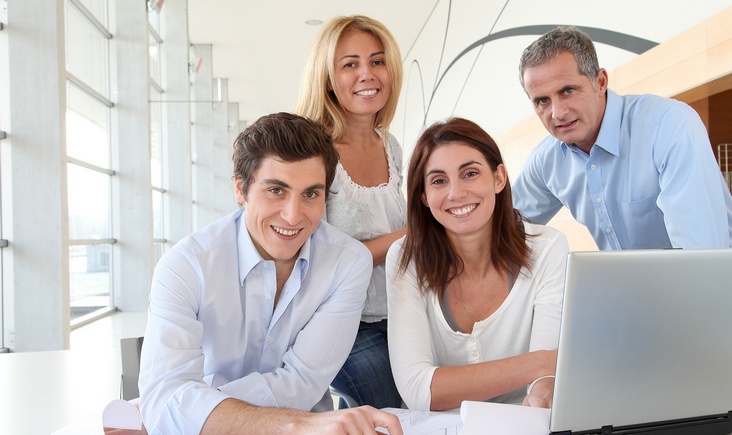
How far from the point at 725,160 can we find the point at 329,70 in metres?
2.25

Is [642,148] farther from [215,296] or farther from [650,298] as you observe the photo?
[215,296]

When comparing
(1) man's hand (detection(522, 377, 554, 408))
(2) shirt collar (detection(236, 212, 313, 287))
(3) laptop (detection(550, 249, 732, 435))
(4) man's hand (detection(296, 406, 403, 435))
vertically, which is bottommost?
(1) man's hand (detection(522, 377, 554, 408))

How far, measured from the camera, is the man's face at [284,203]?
4.92 feet

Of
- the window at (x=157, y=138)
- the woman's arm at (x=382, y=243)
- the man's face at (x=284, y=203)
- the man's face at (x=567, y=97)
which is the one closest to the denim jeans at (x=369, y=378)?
the woman's arm at (x=382, y=243)

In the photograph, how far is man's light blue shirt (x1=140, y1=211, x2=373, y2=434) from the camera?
1.34 meters

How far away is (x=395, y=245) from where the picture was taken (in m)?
1.68

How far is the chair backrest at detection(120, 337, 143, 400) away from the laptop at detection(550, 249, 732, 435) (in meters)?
1.09

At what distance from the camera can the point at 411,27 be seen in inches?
348

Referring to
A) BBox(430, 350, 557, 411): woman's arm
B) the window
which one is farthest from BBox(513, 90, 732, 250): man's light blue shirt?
the window

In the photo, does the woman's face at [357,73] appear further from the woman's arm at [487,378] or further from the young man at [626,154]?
the woman's arm at [487,378]

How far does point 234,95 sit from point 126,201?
25.3 feet

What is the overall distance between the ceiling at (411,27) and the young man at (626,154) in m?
0.76

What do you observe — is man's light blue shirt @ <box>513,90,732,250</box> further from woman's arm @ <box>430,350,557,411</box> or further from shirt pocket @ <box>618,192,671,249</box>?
woman's arm @ <box>430,350,557,411</box>

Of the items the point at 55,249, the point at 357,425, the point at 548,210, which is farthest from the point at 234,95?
the point at 357,425
